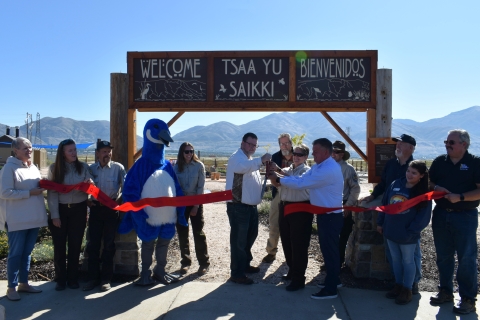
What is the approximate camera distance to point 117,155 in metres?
6.18

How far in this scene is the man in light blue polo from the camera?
471cm

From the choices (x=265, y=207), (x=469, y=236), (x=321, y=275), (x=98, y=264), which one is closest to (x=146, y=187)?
(x=98, y=264)

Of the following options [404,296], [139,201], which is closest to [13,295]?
[139,201]

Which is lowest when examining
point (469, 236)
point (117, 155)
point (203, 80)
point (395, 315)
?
point (395, 315)

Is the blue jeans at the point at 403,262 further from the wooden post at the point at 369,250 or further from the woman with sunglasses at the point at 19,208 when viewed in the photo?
the woman with sunglasses at the point at 19,208

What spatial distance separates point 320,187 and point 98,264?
2.92m

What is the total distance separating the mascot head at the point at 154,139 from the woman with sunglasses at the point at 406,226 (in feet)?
9.28

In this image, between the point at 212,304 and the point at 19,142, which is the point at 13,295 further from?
the point at 212,304

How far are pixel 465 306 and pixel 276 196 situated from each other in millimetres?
2785

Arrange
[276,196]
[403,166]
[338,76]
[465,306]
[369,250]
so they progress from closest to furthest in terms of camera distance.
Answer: [465,306] → [403,166] → [369,250] → [338,76] → [276,196]

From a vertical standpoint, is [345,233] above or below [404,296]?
above

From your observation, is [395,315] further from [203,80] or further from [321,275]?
[203,80]

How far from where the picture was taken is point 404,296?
471cm

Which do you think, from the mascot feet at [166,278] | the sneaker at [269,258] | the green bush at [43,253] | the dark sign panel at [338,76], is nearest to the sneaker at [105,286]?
the mascot feet at [166,278]
